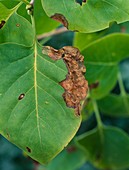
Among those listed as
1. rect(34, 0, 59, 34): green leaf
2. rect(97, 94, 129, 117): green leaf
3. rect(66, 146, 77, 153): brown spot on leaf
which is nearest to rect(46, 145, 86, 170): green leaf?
rect(66, 146, 77, 153): brown spot on leaf

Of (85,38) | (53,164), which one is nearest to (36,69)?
(85,38)

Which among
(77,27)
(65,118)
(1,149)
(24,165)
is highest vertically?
(77,27)

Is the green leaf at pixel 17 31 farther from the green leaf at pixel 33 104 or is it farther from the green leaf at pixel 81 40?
the green leaf at pixel 81 40

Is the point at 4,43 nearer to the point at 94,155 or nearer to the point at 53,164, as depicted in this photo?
the point at 94,155

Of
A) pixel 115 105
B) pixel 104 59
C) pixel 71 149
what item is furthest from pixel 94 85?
pixel 71 149

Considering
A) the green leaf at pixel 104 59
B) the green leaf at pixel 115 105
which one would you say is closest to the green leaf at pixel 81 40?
the green leaf at pixel 104 59

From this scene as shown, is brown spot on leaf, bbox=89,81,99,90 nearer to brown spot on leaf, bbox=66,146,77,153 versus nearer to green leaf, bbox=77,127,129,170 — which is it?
green leaf, bbox=77,127,129,170

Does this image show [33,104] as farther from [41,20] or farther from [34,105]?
[41,20]
